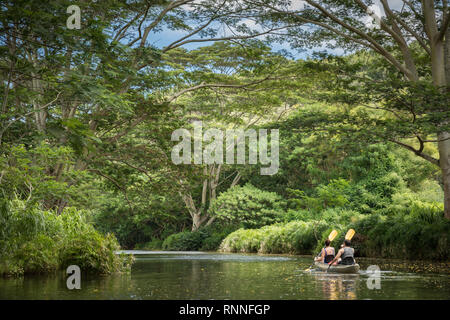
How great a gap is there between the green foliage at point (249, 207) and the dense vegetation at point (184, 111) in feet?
7.60

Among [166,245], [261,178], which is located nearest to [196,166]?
[261,178]

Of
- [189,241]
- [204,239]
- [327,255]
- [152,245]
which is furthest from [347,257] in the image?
[152,245]

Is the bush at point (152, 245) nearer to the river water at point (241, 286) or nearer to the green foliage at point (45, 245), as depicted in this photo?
the green foliage at point (45, 245)

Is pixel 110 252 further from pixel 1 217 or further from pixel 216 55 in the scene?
pixel 216 55

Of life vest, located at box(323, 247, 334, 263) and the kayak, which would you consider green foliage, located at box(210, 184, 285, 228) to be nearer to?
Result: life vest, located at box(323, 247, 334, 263)

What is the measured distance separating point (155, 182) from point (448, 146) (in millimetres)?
10792

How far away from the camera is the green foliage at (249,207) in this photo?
108ft

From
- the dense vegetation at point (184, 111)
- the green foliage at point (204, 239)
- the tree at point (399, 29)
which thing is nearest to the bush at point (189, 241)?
the green foliage at point (204, 239)

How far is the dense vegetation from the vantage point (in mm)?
10469

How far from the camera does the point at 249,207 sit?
111ft

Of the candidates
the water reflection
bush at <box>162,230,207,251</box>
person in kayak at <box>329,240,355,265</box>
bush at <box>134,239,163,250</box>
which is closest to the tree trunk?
person in kayak at <box>329,240,355,265</box>

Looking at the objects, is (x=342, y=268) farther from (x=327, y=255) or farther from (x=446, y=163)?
(x=446, y=163)

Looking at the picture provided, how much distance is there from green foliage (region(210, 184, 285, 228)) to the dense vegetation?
2317 millimetres

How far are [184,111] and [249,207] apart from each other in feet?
46.5
